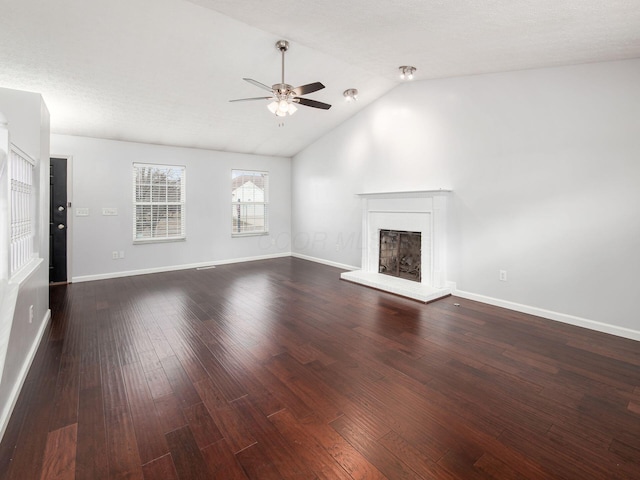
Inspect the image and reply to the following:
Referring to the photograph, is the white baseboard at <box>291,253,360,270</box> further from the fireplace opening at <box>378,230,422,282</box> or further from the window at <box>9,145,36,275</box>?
the window at <box>9,145,36,275</box>

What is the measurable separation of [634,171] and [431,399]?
301cm

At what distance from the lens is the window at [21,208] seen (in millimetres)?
2205

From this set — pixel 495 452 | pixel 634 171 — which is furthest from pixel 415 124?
pixel 495 452

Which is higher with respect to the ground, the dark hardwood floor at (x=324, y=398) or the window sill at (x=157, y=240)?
the window sill at (x=157, y=240)

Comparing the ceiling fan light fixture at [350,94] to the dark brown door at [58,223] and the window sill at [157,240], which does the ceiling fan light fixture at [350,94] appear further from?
the dark brown door at [58,223]

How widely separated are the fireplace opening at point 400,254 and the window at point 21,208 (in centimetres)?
453

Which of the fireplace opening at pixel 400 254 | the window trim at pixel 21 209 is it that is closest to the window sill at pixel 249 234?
the fireplace opening at pixel 400 254

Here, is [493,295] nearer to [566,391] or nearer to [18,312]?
[566,391]

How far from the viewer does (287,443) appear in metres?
1.69

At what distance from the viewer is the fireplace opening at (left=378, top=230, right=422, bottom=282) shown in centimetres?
495

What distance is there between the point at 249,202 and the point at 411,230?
390cm

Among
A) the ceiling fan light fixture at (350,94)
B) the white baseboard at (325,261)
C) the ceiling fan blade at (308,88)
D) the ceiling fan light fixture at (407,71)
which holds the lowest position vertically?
the white baseboard at (325,261)

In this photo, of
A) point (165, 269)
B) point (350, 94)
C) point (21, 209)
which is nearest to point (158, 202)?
point (165, 269)

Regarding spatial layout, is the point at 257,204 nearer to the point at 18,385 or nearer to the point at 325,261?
the point at 325,261
